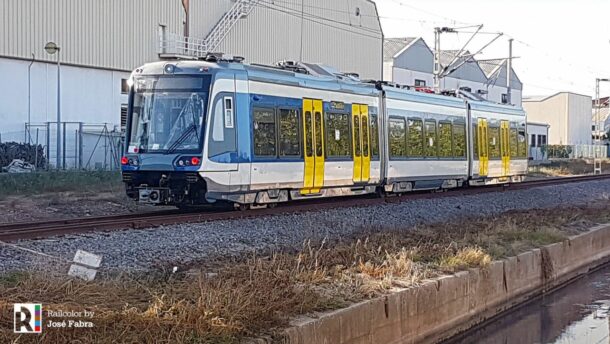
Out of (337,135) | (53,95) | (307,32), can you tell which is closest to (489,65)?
(307,32)

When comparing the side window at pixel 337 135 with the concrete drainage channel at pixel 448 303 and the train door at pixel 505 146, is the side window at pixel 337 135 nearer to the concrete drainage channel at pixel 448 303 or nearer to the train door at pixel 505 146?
the concrete drainage channel at pixel 448 303

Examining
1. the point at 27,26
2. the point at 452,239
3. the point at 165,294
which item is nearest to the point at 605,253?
the point at 452,239

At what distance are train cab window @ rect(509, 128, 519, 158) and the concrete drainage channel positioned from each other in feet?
52.1

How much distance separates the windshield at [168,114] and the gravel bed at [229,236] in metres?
Answer: 2.12

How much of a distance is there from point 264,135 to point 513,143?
17197 millimetres

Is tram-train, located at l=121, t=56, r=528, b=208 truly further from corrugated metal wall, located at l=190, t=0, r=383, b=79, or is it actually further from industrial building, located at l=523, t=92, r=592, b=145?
industrial building, located at l=523, t=92, r=592, b=145

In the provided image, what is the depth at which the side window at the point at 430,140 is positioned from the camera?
2574 centimetres

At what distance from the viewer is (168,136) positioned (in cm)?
1716

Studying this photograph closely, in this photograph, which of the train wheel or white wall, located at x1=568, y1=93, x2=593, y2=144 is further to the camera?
white wall, located at x1=568, y1=93, x2=593, y2=144

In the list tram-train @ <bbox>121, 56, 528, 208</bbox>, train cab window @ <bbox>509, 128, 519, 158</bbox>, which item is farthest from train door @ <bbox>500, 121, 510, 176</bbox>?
tram-train @ <bbox>121, 56, 528, 208</bbox>

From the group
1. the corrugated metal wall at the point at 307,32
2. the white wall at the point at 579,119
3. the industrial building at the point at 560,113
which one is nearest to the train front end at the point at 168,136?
the corrugated metal wall at the point at 307,32

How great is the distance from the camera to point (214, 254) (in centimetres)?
1177

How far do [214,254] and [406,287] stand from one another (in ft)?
9.45

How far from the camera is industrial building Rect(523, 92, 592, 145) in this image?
103812 millimetres
